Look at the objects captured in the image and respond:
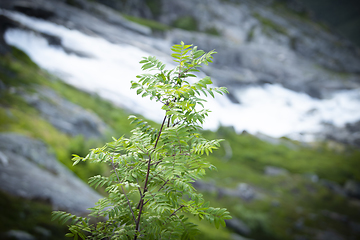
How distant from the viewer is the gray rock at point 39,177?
602 centimetres

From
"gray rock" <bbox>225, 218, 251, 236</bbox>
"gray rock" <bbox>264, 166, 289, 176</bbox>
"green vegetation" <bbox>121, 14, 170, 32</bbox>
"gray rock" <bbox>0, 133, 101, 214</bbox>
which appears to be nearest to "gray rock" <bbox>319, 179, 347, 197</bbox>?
"gray rock" <bbox>264, 166, 289, 176</bbox>

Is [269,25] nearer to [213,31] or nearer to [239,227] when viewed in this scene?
[213,31]

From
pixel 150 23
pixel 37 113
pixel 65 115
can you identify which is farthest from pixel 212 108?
pixel 150 23

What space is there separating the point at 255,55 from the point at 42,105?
1168 inches

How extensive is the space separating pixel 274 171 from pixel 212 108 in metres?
8.37

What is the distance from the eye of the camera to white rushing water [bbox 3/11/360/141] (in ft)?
55.2

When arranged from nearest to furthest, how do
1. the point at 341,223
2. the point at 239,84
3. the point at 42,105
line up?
the point at 42,105, the point at 341,223, the point at 239,84

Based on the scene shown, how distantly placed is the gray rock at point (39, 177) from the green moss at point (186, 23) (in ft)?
94.3

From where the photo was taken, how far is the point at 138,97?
1908cm

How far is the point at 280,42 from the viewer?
35625 mm

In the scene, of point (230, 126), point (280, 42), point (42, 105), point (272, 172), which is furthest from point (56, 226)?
point (280, 42)

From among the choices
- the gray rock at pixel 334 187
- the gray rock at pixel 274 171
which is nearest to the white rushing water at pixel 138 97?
the gray rock at pixel 274 171

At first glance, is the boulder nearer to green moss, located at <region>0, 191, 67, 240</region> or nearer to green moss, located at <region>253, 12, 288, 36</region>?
green moss, located at <region>0, 191, 67, 240</region>

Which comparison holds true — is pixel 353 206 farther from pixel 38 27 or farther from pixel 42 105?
pixel 38 27
